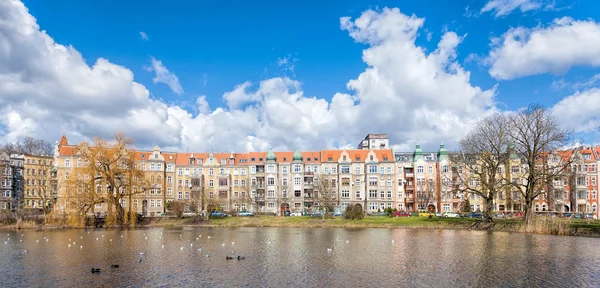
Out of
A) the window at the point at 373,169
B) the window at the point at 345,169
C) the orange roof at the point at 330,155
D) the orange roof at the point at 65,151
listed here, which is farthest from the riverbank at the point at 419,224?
the orange roof at the point at 65,151

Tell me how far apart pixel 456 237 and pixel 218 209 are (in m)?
52.4

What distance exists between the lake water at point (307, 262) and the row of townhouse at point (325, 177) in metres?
47.7

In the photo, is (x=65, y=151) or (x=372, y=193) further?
(x=372, y=193)

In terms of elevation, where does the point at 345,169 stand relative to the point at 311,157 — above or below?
below

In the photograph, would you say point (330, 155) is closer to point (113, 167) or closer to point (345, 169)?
point (345, 169)

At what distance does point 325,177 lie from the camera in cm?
9638

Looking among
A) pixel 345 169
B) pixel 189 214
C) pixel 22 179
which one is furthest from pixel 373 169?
pixel 22 179

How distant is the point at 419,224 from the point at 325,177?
1226 inches

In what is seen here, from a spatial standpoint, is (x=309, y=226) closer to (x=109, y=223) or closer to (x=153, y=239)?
(x=153, y=239)

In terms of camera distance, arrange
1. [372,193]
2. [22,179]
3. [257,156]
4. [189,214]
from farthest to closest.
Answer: [22,179]
[257,156]
[372,193]
[189,214]

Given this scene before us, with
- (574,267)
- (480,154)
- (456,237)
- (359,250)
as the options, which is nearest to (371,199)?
(480,154)

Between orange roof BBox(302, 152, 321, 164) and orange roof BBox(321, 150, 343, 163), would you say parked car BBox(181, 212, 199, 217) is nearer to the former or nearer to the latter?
orange roof BBox(302, 152, 321, 164)

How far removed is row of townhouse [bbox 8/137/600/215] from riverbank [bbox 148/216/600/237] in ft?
64.2

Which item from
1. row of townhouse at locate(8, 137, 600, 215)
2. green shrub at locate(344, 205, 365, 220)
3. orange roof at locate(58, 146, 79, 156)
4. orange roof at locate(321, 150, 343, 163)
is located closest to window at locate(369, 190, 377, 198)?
row of townhouse at locate(8, 137, 600, 215)
